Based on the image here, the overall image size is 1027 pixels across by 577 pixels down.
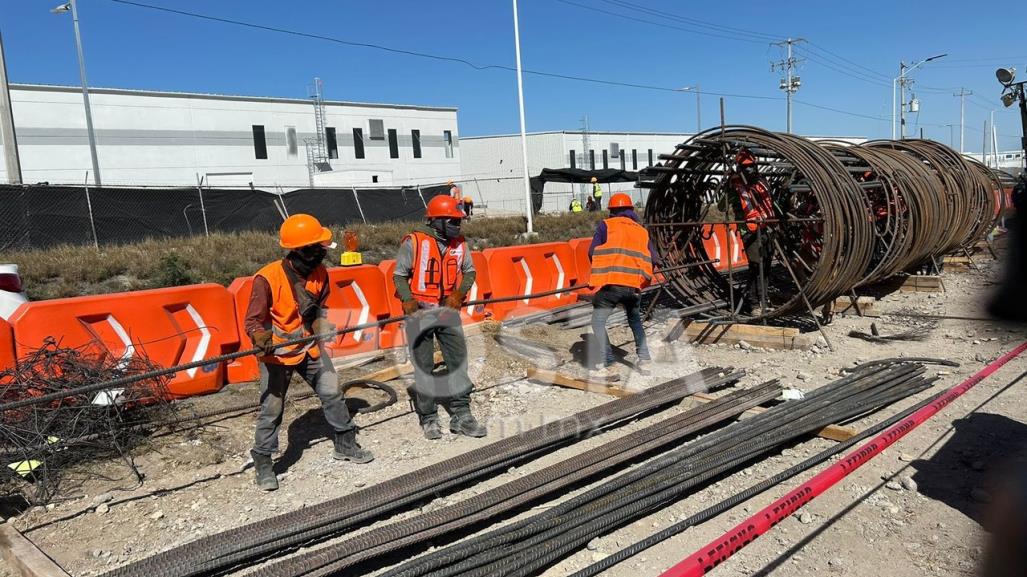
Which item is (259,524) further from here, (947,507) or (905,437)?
(905,437)

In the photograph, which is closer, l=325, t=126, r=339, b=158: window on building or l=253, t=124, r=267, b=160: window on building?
l=253, t=124, r=267, b=160: window on building

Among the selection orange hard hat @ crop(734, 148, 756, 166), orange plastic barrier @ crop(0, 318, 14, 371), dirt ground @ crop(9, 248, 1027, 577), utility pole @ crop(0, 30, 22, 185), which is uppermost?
utility pole @ crop(0, 30, 22, 185)

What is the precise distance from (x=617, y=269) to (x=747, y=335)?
217 centimetres

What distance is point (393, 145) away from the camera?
4378 centimetres

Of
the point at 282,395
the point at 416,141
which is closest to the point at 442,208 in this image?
the point at 282,395

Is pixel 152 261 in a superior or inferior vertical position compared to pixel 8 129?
inferior

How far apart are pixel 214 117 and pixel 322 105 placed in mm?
6549

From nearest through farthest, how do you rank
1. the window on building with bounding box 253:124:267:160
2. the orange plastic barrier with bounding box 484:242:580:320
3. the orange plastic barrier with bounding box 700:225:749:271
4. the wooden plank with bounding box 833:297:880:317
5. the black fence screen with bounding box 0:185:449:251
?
the orange plastic barrier with bounding box 484:242:580:320
the wooden plank with bounding box 833:297:880:317
the black fence screen with bounding box 0:185:449:251
the orange plastic barrier with bounding box 700:225:749:271
the window on building with bounding box 253:124:267:160

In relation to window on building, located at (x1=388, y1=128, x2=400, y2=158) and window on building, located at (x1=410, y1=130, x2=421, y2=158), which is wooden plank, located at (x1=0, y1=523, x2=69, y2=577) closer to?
window on building, located at (x1=388, y1=128, x2=400, y2=158)

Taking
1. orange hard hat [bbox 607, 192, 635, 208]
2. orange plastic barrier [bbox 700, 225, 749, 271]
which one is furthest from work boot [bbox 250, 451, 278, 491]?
orange plastic barrier [bbox 700, 225, 749, 271]

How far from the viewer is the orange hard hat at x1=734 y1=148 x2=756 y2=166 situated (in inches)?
329

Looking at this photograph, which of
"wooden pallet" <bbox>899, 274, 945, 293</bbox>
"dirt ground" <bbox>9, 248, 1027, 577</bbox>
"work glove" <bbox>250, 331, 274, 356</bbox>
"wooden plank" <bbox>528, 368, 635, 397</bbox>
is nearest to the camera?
"dirt ground" <bbox>9, 248, 1027, 577</bbox>

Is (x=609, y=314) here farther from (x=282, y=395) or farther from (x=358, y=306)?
(x=282, y=395)

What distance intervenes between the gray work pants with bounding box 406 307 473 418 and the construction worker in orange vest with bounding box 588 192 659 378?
1.87 meters
